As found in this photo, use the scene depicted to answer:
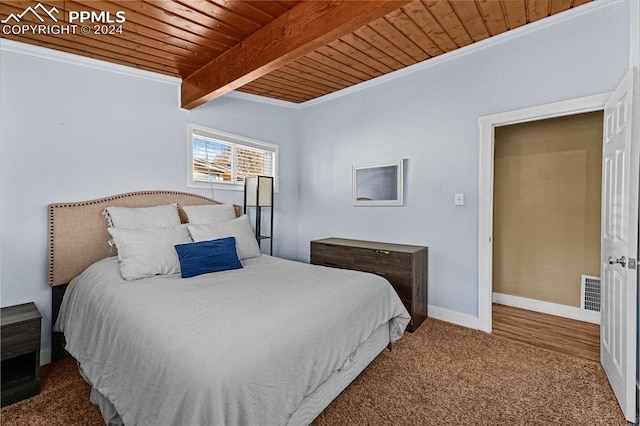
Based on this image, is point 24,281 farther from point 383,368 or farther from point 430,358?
point 430,358

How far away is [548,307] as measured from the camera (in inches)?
132

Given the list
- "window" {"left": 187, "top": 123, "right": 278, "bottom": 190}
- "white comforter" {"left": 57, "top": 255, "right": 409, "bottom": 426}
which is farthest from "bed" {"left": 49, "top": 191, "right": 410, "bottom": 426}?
"window" {"left": 187, "top": 123, "right": 278, "bottom": 190}

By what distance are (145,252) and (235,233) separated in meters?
0.78

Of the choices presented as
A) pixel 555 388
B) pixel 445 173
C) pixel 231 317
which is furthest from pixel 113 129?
pixel 555 388

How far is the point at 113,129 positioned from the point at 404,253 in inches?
116

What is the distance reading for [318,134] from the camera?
13.8ft

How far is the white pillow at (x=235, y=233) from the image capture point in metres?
2.61

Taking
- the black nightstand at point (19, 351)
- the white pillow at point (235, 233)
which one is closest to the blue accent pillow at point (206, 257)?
the white pillow at point (235, 233)

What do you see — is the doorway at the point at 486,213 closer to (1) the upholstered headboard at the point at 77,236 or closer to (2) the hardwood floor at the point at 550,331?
(2) the hardwood floor at the point at 550,331

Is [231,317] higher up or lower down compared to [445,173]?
lower down

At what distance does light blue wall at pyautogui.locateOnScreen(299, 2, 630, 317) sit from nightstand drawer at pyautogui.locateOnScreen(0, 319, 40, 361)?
297 cm

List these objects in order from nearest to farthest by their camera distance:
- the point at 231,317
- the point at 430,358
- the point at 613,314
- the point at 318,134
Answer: the point at 231,317 < the point at 613,314 < the point at 430,358 < the point at 318,134

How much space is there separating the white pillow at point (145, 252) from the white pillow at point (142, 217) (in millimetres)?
215

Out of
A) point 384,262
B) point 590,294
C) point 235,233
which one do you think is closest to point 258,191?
point 235,233
